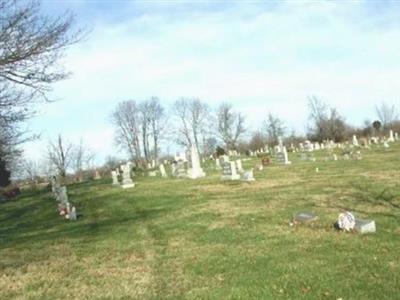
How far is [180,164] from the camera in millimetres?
44344

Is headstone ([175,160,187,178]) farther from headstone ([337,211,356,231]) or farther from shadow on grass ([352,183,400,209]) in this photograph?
→ headstone ([337,211,356,231])

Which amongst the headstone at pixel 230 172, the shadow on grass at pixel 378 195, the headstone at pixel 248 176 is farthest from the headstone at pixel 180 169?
the shadow on grass at pixel 378 195

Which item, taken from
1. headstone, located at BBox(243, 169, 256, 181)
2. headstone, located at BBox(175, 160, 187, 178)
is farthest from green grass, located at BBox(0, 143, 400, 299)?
headstone, located at BBox(175, 160, 187, 178)

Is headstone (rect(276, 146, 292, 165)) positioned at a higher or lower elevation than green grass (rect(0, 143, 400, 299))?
higher

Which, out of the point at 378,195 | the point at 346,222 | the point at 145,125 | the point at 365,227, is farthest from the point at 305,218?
the point at 145,125

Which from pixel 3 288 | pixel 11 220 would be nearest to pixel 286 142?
pixel 11 220

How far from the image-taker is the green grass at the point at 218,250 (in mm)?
9977

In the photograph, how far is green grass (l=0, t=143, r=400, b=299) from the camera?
998 centimetres

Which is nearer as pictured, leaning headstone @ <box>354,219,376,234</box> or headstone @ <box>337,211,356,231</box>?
leaning headstone @ <box>354,219,376,234</box>

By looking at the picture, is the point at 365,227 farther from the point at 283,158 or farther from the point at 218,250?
the point at 283,158

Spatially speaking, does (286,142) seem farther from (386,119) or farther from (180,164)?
(180,164)

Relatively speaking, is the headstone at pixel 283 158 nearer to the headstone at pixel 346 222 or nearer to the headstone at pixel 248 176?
the headstone at pixel 248 176

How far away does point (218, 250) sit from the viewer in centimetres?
1355

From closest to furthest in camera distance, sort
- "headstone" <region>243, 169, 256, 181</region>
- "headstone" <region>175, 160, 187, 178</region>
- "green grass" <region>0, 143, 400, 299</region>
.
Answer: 1. "green grass" <region>0, 143, 400, 299</region>
2. "headstone" <region>243, 169, 256, 181</region>
3. "headstone" <region>175, 160, 187, 178</region>
